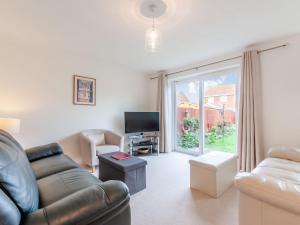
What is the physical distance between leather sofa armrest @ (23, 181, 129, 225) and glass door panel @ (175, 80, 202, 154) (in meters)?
3.28

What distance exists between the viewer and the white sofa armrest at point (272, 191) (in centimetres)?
110

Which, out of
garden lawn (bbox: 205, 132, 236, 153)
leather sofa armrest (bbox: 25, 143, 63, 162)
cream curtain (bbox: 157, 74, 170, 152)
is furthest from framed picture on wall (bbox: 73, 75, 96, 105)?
garden lawn (bbox: 205, 132, 236, 153)

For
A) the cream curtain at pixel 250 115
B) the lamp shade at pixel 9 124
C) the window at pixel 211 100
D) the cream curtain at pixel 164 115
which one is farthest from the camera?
the cream curtain at pixel 164 115

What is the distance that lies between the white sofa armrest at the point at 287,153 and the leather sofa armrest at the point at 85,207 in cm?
215

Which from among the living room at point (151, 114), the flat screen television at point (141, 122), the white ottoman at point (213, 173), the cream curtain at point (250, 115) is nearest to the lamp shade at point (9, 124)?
the living room at point (151, 114)

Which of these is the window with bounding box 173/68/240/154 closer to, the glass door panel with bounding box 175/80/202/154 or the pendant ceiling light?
the glass door panel with bounding box 175/80/202/154

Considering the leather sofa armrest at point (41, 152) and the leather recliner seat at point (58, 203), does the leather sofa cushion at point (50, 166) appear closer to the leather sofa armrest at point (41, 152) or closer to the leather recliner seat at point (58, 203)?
the leather sofa armrest at point (41, 152)

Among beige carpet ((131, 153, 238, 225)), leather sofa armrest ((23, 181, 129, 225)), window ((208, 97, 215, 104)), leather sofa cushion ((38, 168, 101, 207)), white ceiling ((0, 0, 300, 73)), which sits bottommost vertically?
beige carpet ((131, 153, 238, 225))

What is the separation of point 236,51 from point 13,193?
365 centimetres

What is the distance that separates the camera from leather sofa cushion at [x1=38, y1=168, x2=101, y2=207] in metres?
1.25

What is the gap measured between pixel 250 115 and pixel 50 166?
10.0ft

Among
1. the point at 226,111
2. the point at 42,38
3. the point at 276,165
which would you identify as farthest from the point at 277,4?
the point at 42,38

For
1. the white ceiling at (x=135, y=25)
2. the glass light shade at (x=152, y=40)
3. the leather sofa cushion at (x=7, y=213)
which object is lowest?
the leather sofa cushion at (x=7, y=213)

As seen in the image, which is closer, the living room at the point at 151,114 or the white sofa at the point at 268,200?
the white sofa at the point at 268,200
